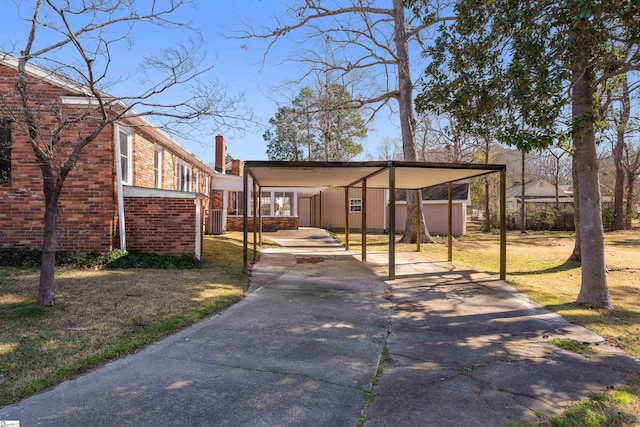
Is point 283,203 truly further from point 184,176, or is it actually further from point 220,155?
point 184,176

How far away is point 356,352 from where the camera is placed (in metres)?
4.37

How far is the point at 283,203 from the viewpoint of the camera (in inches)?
922

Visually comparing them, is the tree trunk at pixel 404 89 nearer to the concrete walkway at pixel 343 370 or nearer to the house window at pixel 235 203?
the house window at pixel 235 203

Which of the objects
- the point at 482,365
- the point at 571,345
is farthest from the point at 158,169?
the point at 571,345

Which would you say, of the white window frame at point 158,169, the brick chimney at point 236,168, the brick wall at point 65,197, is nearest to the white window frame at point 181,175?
the white window frame at point 158,169

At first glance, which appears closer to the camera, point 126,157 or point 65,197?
point 65,197

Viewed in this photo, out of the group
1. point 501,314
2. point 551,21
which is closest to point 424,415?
point 501,314

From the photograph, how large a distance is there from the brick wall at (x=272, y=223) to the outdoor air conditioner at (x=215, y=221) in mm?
3620

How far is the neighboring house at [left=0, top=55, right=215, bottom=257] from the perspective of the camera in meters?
8.59

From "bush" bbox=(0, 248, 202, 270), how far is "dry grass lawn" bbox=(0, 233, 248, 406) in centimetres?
41

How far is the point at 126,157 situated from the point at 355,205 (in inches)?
697

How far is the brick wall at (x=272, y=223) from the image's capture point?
21969 mm

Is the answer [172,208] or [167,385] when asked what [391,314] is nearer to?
[167,385]

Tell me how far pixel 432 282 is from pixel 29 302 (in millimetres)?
7449
